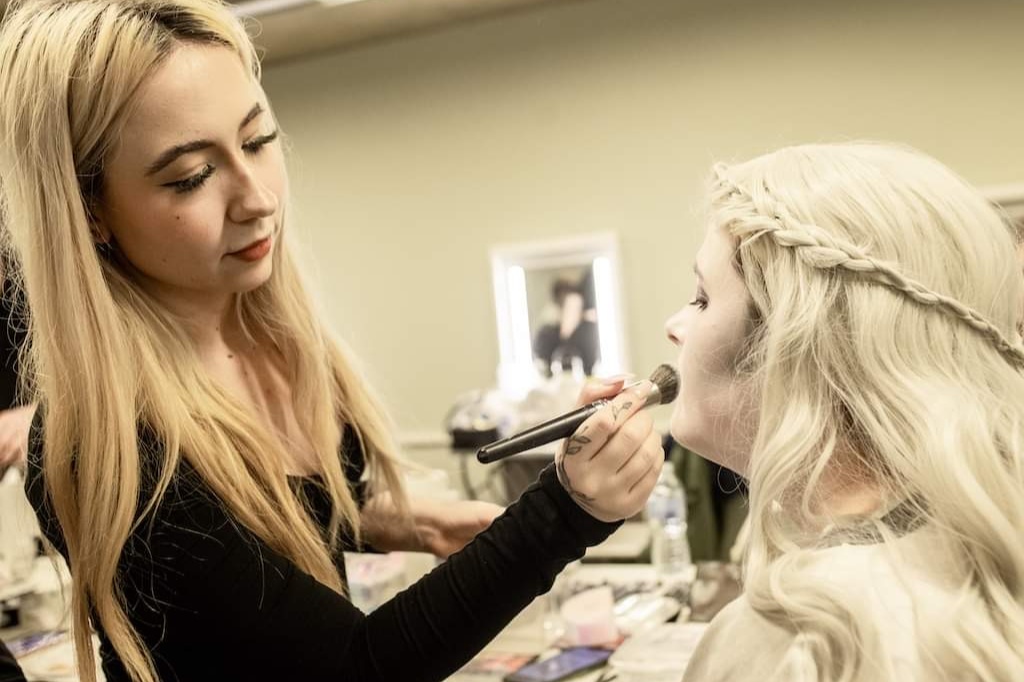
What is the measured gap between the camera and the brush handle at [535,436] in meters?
0.88

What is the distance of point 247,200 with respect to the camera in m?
0.97

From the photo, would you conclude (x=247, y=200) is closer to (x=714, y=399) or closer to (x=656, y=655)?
(x=714, y=399)

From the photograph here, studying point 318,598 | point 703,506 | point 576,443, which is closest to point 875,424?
point 576,443

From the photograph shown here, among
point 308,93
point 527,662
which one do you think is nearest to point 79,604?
point 527,662

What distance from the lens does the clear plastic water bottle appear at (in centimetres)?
181

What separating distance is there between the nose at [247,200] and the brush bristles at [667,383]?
17.6 inches

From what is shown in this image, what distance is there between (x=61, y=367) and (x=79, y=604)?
0.78 feet

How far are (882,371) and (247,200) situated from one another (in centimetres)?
64

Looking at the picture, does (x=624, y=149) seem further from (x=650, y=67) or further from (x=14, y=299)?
(x=14, y=299)

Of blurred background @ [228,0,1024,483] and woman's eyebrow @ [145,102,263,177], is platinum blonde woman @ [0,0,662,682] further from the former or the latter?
blurred background @ [228,0,1024,483]

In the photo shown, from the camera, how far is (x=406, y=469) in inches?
52.4

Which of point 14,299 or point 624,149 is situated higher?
point 624,149

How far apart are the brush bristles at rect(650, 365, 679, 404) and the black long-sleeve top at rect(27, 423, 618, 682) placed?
0.15 meters

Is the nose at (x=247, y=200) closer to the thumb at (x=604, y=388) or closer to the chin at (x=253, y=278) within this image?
the chin at (x=253, y=278)
